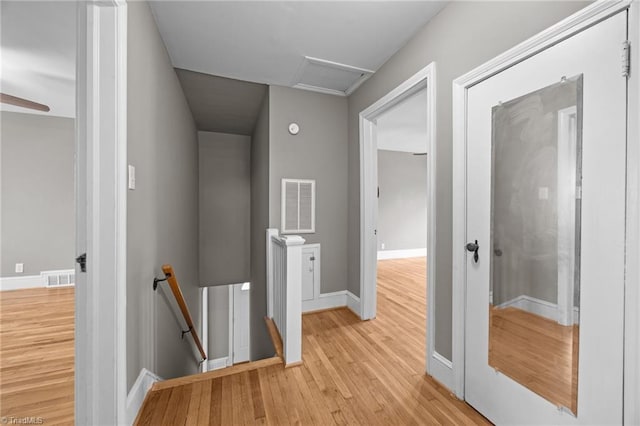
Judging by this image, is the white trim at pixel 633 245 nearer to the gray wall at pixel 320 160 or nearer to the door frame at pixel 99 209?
the door frame at pixel 99 209

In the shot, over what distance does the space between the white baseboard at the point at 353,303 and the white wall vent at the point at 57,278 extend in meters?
4.57

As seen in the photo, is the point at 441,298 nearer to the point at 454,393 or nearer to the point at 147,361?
the point at 454,393

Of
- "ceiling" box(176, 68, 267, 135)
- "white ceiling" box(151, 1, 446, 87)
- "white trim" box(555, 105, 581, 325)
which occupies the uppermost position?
"ceiling" box(176, 68, 267, 135)

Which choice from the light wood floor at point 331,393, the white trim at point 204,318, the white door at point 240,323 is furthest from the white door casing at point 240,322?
the light wood floor at point 331,393

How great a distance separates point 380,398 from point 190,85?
3.46m

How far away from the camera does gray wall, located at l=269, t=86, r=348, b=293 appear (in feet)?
9.20

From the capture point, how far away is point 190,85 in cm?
282

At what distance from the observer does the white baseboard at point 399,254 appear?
6.24 meters

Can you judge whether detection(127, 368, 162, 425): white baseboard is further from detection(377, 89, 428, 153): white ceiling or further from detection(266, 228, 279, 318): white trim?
detection(377, 89, 428, 153): white ceiling

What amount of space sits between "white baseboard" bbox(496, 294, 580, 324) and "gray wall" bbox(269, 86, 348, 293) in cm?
185

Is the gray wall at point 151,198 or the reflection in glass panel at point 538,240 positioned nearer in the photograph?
the reflection in glass panel at point 538,240

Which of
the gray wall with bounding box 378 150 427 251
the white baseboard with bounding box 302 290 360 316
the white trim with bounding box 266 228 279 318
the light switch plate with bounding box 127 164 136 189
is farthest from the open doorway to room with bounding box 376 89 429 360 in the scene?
the light switch plate with bounding box 127 164 136 189

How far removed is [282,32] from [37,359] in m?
3.32

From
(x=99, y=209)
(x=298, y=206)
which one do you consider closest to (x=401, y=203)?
(x=298, y=206)
